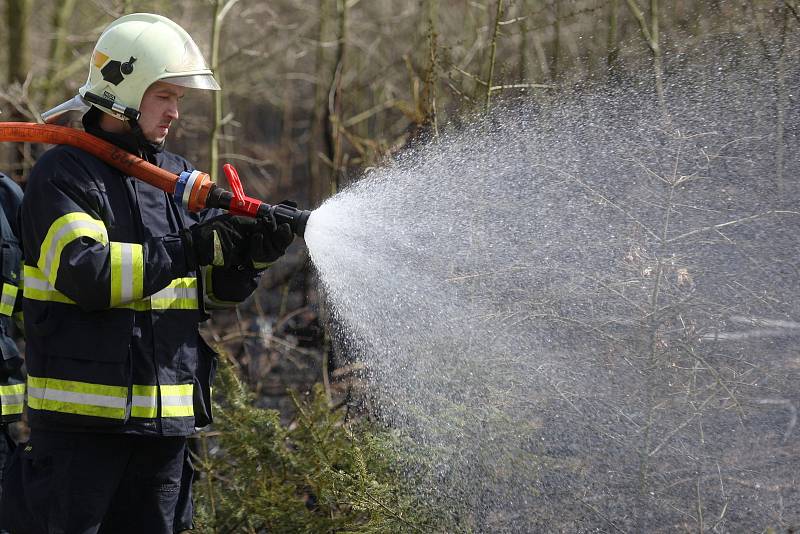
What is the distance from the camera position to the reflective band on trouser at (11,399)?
12.8ft

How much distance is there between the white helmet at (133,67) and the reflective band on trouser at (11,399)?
1.38m

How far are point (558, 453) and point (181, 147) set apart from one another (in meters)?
9.59

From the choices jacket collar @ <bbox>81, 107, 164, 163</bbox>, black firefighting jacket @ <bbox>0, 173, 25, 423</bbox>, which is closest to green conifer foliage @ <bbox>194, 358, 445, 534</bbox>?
black firefighting jacket @ <bbox>0, 173, 25, 423</bbox>

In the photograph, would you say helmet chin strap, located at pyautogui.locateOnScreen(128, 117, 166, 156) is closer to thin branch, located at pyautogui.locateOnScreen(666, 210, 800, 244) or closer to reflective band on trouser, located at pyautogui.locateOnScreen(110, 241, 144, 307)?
reflective band on trouser, located at pyautogui.locateOnScreen(110, 241, 144, 307)

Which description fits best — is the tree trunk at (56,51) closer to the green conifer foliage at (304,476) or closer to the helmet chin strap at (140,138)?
the green conifer foliage at (304,476)

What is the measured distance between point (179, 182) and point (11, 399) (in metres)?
1.57

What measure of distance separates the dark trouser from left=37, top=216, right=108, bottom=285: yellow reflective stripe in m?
0.57

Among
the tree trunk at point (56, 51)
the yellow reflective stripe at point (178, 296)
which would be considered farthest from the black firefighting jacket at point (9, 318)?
the tree trunk at point (56, 51)

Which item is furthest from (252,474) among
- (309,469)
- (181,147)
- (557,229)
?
(181,147)

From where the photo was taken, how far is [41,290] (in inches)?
115

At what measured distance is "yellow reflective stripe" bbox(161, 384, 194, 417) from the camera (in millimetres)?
2949

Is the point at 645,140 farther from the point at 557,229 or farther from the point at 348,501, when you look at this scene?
the point at 348,501

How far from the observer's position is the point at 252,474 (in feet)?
13.5

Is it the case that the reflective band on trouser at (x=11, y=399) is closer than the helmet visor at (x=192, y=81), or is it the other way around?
the helmet visor at (x=192, y=81)
